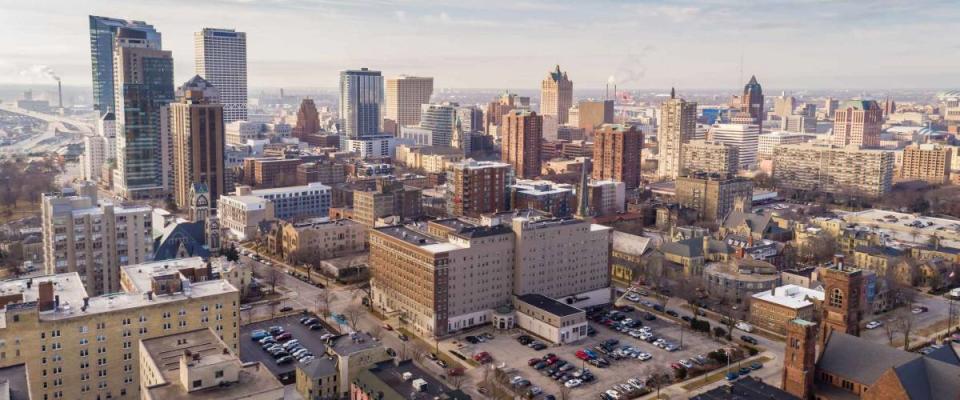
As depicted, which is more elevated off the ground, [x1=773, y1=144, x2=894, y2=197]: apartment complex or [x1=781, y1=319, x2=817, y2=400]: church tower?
[x1=773, y1=144, x2=894, y2=197]: apartment complex

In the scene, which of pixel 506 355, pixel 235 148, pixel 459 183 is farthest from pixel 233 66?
pixel 506 355

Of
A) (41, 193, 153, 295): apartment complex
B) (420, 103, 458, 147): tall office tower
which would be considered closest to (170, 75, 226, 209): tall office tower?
(41, 193, 153, 295): apartment complex

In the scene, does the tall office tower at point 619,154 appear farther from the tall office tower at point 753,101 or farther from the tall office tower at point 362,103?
the tall office tower at point 753,101

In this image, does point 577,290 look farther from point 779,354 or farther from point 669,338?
point 779,354

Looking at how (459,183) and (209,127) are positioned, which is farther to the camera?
(209,127)

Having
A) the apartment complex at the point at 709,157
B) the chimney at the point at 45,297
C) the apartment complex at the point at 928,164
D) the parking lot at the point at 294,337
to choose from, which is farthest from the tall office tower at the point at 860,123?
the chimney at the point at 45,297

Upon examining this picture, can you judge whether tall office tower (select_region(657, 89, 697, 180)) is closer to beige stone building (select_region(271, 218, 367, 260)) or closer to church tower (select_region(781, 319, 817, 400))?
beige stone building (select_region(271, 218, 367, 260))
